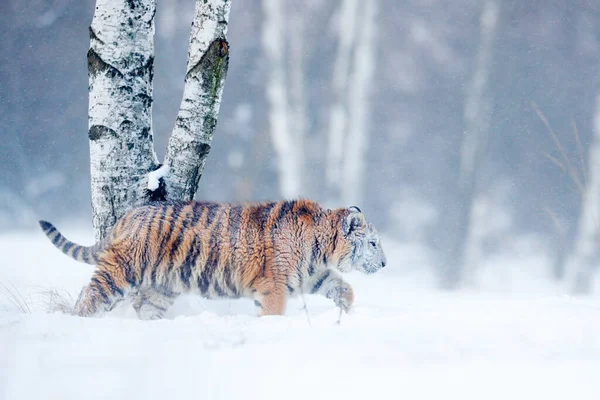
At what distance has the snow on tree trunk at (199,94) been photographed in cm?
422

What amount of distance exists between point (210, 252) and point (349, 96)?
9.03 metres

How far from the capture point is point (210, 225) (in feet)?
12.4

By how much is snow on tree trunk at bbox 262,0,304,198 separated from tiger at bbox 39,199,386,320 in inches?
307

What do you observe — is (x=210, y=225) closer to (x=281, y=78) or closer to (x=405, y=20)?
(x=281, y=78)

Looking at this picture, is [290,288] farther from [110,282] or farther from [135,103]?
[135,103]

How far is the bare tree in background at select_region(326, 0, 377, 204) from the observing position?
1198 centimetres

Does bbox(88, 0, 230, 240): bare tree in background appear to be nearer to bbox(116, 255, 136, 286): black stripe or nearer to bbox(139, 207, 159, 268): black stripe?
bbox(139, 207, 159, 268): black stripe

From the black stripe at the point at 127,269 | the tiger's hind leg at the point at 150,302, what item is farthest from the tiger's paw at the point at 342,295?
the black stripe at the point at 127,269

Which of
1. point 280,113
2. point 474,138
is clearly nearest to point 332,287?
point 474,138

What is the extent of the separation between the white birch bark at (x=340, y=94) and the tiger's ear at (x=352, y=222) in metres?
8.06

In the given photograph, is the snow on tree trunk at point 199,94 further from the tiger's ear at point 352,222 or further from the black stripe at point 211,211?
the tiger's ear at point 352,222

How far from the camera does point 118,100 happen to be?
398 cm

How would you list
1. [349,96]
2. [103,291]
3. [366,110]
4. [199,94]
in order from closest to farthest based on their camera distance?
[103,291], [199,94], [349,96], [366,110]

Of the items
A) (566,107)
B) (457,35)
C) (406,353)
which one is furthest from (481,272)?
(406,353)
